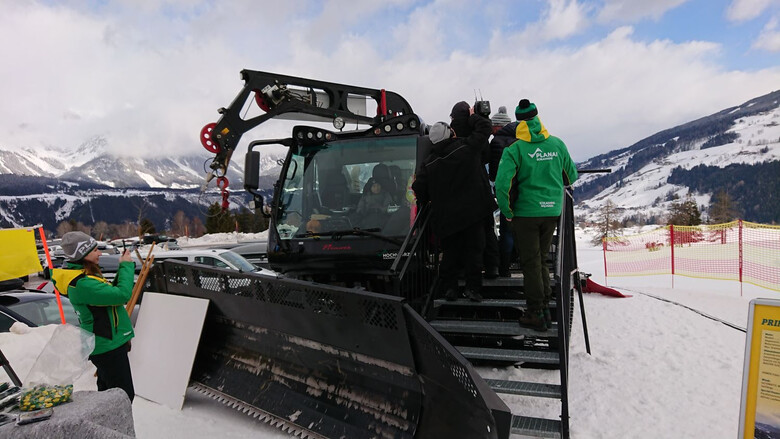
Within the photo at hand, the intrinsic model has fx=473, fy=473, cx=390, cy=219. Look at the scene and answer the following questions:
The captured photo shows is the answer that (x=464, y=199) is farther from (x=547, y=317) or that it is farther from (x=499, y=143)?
(x=547, y=317)

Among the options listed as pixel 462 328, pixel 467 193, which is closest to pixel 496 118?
pixel 467 193

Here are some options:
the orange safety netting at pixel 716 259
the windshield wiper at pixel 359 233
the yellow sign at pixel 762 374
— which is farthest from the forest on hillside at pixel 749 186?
the yellow sign at pixel 762 374

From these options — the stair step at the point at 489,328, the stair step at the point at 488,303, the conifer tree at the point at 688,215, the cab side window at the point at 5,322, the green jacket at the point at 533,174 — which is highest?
the green jacket at the point at 533,174

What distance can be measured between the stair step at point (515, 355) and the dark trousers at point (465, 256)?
683 mm

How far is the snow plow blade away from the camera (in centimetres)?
306

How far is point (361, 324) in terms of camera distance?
3627 millimetres

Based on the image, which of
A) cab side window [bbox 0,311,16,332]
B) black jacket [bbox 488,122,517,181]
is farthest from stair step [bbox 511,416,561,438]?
cab side window [bbox 0,311,16,332]

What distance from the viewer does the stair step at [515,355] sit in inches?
156

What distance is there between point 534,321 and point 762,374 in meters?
1.91

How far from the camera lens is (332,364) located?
12.8 ft

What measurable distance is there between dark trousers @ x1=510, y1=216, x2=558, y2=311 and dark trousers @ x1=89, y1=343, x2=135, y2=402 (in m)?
3.61

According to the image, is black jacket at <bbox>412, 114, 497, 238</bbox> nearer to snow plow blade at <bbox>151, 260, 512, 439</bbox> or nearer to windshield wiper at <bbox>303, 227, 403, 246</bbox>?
windshield wiper at <bbox>303, 227, 403, 246</bbox>

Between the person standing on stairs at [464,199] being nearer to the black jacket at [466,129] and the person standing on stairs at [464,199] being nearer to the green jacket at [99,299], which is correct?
the black jacket at [466,129]

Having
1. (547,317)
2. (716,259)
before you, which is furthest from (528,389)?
(716,259)
